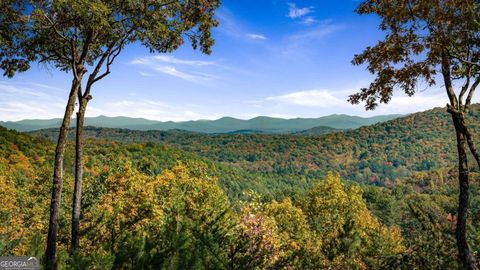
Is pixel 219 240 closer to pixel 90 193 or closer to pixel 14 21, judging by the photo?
pixel 14 21

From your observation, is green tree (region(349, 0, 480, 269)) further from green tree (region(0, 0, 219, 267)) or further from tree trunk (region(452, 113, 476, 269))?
green tree (region(0, 0, 219, 267))

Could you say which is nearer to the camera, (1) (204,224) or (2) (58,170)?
(1) (204,224)

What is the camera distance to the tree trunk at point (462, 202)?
9.41 meters

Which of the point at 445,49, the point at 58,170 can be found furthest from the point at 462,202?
the point at 58,170

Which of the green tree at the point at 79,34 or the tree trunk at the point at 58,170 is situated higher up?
the green tree at the point at 79,34

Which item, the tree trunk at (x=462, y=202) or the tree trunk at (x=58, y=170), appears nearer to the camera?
the tree trunk at (x=462, y=202)

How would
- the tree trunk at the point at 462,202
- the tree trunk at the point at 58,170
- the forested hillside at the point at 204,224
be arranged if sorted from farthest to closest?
1. the tree trunk at the point at 58,170
2. the tree trunk at the point at 462,202
3. the forested hillside at the point at 204,224

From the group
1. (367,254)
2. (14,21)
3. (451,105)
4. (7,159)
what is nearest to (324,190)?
(367,254)

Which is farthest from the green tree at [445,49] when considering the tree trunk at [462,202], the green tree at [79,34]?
the green tree at [79,34]

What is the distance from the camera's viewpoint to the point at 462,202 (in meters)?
10.0

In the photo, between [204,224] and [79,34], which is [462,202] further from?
[79,34]

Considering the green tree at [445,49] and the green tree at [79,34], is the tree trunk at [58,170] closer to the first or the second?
the green tree at [79,34]

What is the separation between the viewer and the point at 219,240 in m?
7.50

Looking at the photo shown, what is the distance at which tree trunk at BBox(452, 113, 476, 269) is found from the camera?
941 cm
